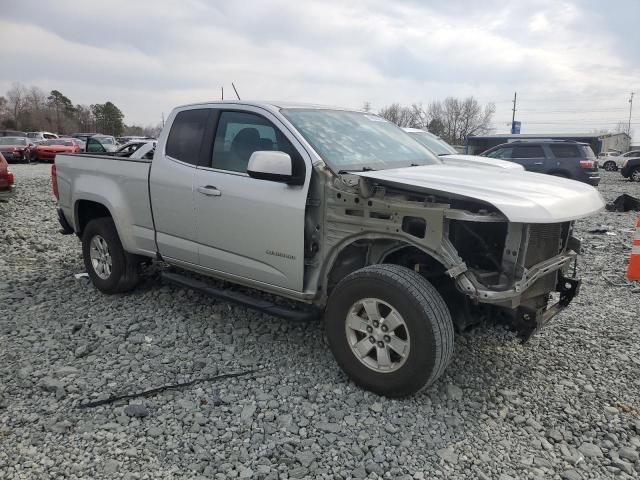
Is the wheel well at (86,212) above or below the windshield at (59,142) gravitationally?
below

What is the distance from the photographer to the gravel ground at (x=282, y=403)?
2656 millimetres

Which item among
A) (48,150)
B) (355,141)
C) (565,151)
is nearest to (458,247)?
(355,141)

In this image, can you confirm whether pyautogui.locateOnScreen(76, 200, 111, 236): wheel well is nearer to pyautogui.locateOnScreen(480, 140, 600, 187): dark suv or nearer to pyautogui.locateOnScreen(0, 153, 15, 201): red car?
pyautogui.locateOnScreen(0, 153, 15, 201): red car

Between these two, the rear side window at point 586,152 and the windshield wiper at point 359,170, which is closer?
the windshield wiper at point 359,170

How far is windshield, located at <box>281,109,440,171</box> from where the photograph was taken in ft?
12.0

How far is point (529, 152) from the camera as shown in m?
16.0

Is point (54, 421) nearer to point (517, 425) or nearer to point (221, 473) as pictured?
point (221, 473)

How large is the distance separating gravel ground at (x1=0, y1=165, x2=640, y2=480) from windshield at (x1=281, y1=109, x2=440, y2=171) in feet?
4.84

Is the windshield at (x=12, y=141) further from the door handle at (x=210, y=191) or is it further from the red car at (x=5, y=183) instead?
the door handle at (x=210, y=191)

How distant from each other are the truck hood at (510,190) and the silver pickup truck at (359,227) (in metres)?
0.01

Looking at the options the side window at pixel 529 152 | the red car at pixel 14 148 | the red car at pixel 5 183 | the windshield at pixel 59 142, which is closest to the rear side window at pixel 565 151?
the side window at pixel 529 152

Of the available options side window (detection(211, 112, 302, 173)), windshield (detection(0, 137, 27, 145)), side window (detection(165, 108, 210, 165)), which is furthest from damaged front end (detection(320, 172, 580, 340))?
windshield (detection(0, 137, 27, 145))

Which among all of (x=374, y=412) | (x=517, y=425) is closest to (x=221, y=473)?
(x=374, y=412)

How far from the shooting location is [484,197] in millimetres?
2818
